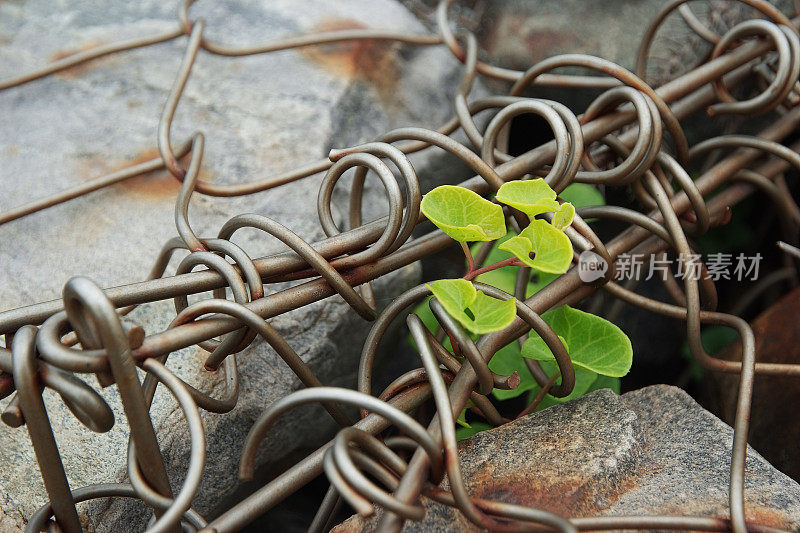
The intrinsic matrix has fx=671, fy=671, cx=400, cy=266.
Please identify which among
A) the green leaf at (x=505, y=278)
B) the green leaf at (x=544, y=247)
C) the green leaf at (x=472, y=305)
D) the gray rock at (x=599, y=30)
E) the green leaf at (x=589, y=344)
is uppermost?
the gray rock at (x=599, y=30)

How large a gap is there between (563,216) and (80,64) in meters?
0.66

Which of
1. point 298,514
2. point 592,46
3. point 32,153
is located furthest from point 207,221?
point 592,46

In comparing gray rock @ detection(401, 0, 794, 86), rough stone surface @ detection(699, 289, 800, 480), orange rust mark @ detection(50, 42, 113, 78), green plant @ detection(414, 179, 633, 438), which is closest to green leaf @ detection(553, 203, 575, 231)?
green plant @ detection(414, 179, 633, 438)

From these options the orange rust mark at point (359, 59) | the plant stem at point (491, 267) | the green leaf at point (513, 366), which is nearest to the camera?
the plant stem at point (491, 267)

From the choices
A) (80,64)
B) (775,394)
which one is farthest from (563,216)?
(80,64)

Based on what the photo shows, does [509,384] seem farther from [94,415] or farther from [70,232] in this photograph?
[70,232]

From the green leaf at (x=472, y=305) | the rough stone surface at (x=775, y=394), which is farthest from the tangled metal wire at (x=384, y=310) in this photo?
the rough stone surface at (x=775, y=394)

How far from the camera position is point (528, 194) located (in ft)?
1.53

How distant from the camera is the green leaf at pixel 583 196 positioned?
27.3 inches

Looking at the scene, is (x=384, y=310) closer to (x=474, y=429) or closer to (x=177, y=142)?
(x=474, y=429)

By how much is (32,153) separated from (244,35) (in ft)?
0.98

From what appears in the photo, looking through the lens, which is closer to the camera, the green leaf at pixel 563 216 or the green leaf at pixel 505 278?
the green leaf at pixel 563 216

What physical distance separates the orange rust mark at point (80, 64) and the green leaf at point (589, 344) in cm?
66

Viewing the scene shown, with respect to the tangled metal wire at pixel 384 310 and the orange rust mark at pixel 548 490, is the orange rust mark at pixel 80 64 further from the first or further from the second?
the orange rust mark at pixel 548 490
